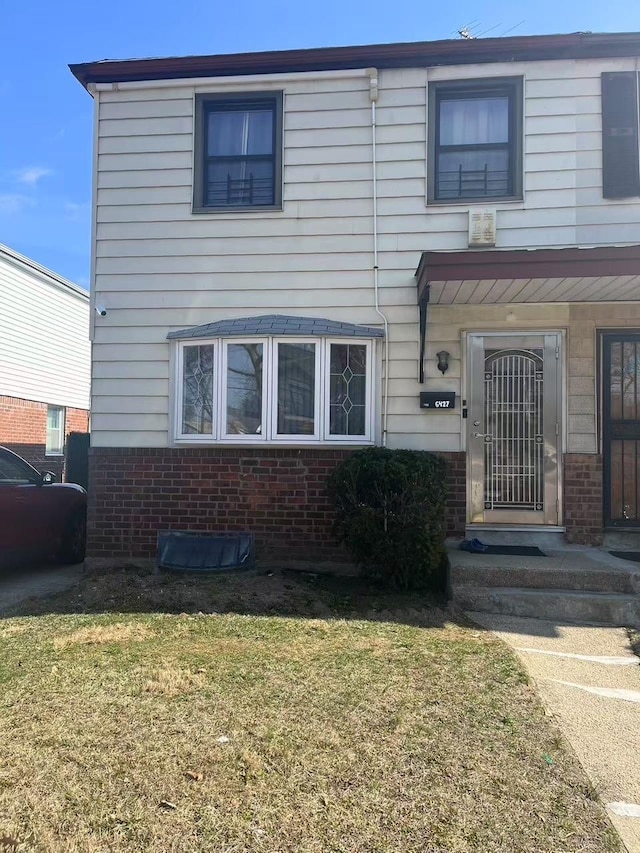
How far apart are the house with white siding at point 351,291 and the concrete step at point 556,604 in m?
1.35

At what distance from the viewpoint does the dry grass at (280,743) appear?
7.40 ft

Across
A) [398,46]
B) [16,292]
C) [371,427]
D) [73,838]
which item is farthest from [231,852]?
[16,292]

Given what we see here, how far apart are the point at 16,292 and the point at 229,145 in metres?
10.7

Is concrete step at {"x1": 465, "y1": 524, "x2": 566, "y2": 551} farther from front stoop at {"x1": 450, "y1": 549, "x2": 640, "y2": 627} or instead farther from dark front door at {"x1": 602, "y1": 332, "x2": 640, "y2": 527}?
front stoop at {"x1": 450, "y1": 549, "x2": 640, "y2": 627}

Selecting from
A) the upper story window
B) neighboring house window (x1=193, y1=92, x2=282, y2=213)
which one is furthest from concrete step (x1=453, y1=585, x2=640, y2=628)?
neighboring house window (x1=193, y1=92, x2=282, y2=213)

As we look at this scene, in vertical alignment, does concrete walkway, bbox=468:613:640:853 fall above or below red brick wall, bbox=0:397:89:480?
below

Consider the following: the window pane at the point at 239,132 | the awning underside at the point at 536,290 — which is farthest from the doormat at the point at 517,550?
the window pane at the point at 239,132

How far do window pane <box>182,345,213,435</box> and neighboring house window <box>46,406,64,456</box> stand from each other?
453 inches

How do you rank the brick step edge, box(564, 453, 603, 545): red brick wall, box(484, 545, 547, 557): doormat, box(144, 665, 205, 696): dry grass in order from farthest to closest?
box(564, 453, 603, 545): red brick wall, box(484, 545, 547, 557): doormat, the brick step edge, box(144, 665, 205, 696): dry grass

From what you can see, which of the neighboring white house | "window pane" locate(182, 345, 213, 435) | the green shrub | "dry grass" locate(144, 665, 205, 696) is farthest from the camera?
the neighboring white house

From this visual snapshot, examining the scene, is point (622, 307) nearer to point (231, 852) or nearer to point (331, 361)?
point (331, 361)

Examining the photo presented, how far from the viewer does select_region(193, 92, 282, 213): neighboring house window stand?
689 centimetres

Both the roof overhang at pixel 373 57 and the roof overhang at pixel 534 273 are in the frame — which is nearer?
the roof overhang at pixel 534 273

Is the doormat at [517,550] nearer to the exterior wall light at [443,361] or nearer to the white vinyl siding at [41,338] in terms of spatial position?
the exterior wall light at [443,361]
